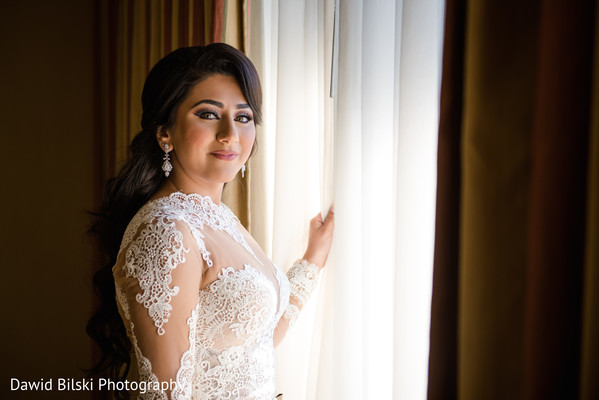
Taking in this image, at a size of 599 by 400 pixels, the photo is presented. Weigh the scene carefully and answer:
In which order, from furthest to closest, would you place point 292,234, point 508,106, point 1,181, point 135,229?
point 1,181 < point 292,234 < point 135,229 < point 508,106

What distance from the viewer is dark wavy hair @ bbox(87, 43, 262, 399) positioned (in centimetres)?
140

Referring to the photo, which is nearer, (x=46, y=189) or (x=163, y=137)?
(x=163, y=137)

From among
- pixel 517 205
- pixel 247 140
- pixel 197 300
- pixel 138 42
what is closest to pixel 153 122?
pixel 247 140

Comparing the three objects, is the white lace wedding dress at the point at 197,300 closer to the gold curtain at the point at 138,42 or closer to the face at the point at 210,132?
the face at the point at 210,132

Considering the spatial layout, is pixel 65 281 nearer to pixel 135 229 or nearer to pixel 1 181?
pixel 1 181

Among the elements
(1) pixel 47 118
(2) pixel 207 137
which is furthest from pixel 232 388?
(1) pixel 47 118

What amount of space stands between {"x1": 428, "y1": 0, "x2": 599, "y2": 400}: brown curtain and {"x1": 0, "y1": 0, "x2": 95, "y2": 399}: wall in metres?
2.60

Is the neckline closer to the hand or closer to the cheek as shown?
the cheek

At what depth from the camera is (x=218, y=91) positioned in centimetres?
141

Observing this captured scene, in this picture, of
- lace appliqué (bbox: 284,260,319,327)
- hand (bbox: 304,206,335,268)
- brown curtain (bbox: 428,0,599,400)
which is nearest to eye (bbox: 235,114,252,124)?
hand (bbox: 304,206,335,268)

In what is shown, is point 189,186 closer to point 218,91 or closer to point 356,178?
point 218,91

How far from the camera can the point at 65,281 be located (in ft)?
10.2

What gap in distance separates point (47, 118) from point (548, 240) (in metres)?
2.98

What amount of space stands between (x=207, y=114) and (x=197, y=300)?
53 cm
